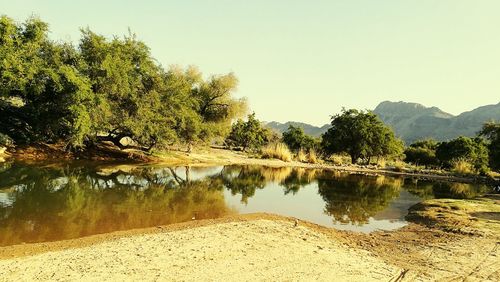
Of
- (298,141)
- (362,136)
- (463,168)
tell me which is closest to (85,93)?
(362,136)

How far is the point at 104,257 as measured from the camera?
779cm

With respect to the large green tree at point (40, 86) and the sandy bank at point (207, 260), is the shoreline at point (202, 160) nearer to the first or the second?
the large green tree at point (40, 86)

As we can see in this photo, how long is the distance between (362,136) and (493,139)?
1318 cm

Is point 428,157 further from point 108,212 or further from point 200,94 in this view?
point 108,212

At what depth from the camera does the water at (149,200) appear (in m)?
11.2

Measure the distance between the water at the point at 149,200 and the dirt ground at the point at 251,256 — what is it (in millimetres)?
1588

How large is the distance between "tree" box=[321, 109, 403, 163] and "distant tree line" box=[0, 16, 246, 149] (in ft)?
58.3

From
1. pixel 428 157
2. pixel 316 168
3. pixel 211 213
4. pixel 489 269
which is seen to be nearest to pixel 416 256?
pixel 489 269

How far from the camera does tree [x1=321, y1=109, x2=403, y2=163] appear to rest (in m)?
43.7

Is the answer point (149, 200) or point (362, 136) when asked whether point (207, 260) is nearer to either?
point (149, 200)

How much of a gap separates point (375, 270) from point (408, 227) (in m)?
6.31

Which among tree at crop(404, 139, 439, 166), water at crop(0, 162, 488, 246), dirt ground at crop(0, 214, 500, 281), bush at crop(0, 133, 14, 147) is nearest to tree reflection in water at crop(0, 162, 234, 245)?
water at crop(0, 162, 488, 246)

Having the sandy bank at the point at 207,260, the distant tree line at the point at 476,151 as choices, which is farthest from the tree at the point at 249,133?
the sandy bank at the point at 207,260

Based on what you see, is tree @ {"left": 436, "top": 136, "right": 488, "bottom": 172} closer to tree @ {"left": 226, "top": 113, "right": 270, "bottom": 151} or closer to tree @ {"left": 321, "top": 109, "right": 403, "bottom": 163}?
tree @ {"left": 321, "top": 109, "right": 403, "bottom": 163}
